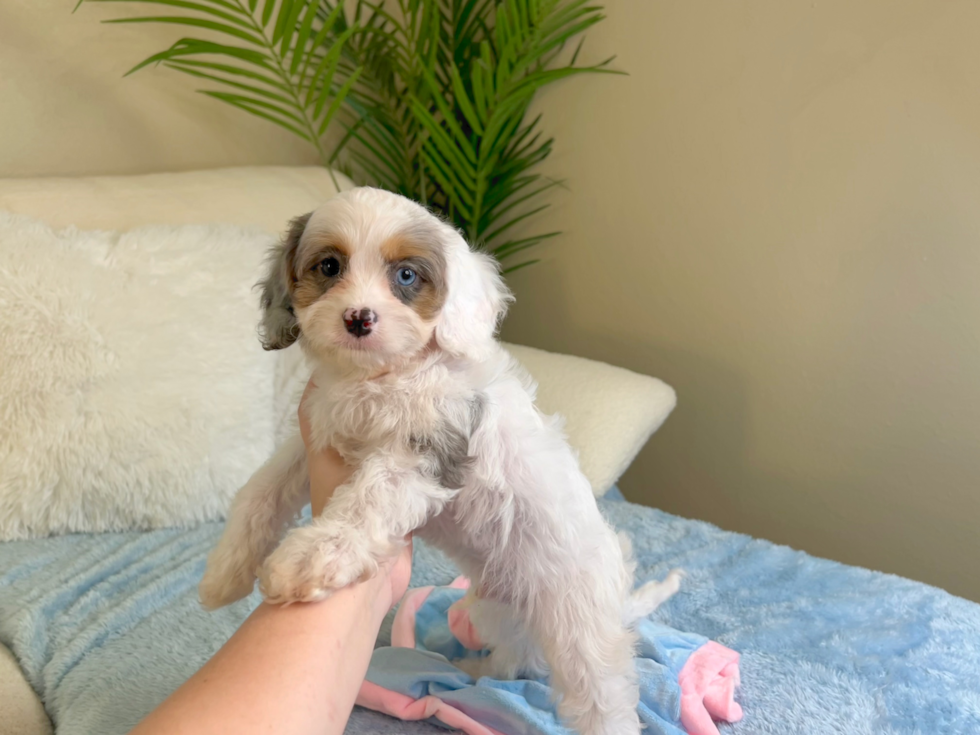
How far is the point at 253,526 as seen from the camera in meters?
1.23

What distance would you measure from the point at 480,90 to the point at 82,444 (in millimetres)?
1592

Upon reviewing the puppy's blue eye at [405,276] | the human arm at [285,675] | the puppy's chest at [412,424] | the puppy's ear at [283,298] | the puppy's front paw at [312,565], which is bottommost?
the human arm at [285,675]

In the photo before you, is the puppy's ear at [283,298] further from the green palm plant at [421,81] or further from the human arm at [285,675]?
the green palm plant at [421,81]

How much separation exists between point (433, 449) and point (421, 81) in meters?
2.00

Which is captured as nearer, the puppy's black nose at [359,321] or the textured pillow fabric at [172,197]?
the puppy's black nose at [359,321]

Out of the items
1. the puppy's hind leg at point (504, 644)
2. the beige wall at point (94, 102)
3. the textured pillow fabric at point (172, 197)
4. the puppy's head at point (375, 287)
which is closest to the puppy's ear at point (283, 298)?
the puppy's head at point (375, 287)

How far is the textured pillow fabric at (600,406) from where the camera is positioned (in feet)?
6.89

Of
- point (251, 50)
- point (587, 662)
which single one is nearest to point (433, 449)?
point (587, 662)

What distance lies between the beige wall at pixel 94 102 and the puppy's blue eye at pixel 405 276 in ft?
5.70

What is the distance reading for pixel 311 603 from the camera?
1.02 m

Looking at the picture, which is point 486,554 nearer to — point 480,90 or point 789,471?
point 789,471

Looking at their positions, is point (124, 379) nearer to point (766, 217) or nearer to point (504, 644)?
point (504, 644)

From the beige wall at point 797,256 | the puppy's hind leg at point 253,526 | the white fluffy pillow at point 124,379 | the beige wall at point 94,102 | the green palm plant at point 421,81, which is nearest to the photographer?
the puppy's hind leg at point 253,526

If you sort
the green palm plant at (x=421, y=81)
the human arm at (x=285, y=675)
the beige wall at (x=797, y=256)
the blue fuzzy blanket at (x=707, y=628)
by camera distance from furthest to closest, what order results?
the green palm plant at (x=421, y=81) → the beige wall at (x=797, y=256) → the blue fuzzy blanket at (x=707, y=628) → the human arm at (x=285, y=675)
